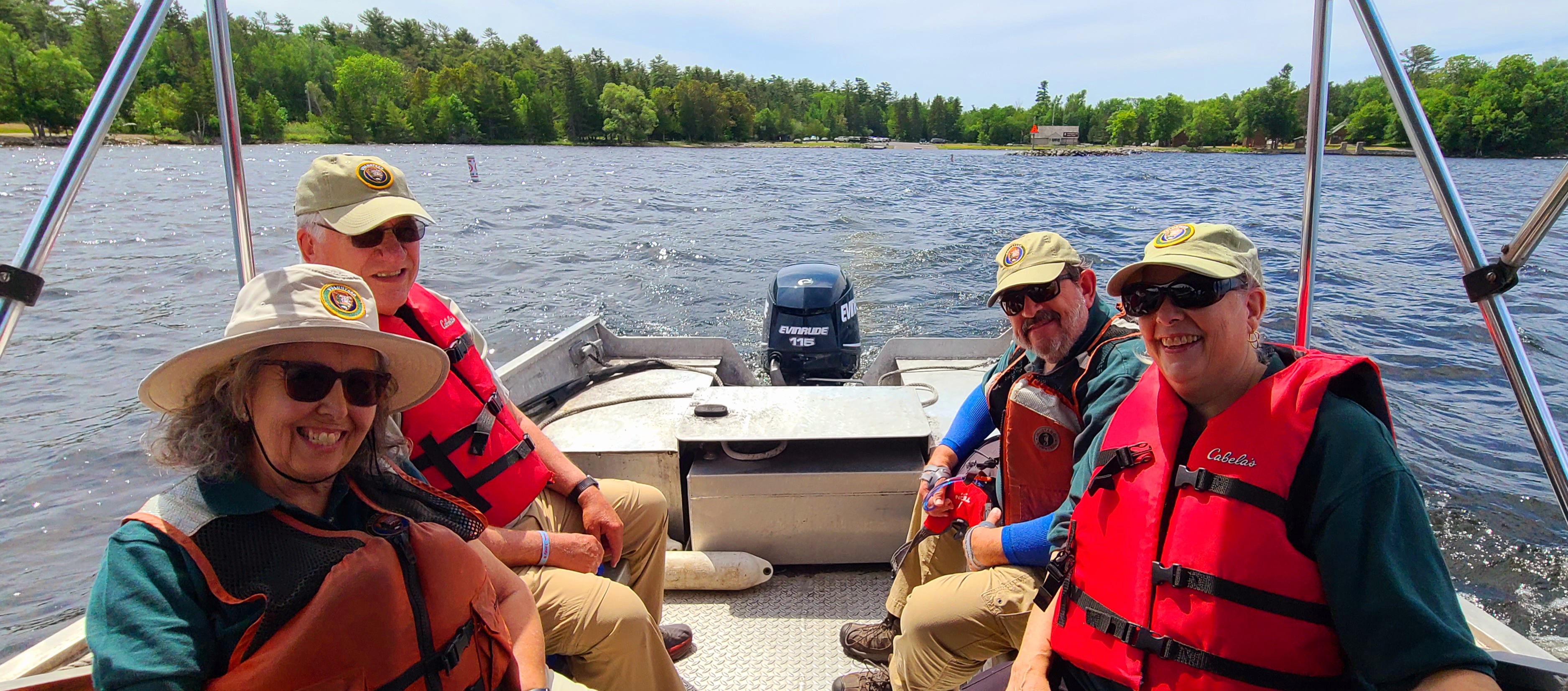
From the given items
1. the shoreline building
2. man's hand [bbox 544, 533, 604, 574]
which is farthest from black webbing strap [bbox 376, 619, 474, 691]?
the shoreline building

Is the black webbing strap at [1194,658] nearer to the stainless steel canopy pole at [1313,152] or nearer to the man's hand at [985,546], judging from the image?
the man's hand at [985,546]

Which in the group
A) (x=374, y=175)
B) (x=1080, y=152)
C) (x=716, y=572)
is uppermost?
(x=1080, y=152)

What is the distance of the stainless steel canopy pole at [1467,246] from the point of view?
4.80ft

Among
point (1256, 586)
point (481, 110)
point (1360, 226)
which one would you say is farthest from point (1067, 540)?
point (481, 110)

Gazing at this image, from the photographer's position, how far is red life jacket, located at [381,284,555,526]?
2.10 m

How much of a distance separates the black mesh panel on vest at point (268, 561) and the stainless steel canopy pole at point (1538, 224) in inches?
80.3

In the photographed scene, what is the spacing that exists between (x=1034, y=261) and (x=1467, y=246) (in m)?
0.89

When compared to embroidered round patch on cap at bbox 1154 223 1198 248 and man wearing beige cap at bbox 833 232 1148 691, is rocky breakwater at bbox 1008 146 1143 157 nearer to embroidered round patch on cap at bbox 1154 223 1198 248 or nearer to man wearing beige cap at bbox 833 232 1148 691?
man wearing beige cap at bbox 833 232 1148 691

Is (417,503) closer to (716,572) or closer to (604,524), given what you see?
(604,524)

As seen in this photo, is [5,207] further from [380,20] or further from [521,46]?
[380,20]

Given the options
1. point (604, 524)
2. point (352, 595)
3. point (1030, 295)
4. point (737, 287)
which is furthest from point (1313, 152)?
point (737, 287)

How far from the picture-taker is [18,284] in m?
1.35

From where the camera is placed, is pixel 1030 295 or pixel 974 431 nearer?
pixel 1030 295

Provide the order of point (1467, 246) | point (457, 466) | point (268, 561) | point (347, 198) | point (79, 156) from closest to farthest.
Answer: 1. point (268, 561)
2. point (79, 156)
3. point (1467, 246)
4. point (347, 198)
5. point (457, 466)
